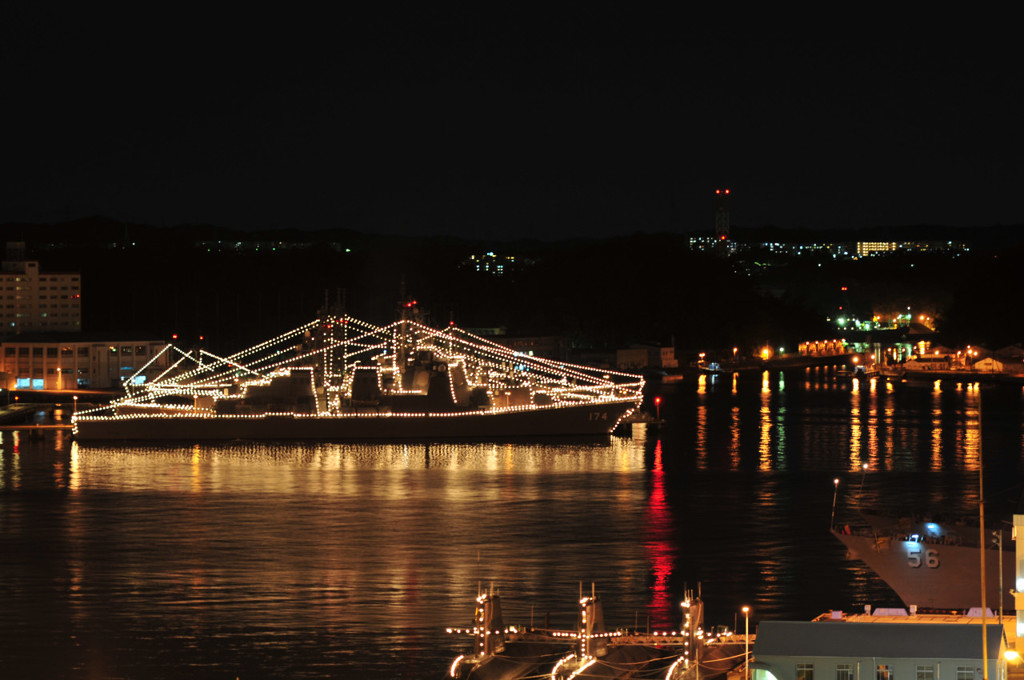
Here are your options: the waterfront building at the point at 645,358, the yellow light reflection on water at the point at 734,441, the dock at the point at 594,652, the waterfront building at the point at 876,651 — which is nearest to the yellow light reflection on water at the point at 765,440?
the yellow light reflection on water at the point at 734,441

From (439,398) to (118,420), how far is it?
19.8 feet

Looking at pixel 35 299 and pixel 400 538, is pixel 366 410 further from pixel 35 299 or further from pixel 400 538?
pixel 35 299

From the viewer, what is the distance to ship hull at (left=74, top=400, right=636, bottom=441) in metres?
25.0

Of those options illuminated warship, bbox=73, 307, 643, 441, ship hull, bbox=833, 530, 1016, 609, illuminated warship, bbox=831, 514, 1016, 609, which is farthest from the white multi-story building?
ship hull, bbox=833, 530, 1016, 609

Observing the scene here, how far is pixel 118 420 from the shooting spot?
970 inches

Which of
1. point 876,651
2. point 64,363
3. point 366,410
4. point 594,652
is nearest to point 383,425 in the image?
point 366,410

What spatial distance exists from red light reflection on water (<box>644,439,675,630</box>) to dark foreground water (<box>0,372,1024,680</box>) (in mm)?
38

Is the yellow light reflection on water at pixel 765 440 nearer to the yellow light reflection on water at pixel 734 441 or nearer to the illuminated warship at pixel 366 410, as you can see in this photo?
the yellow light reflection on water at pixel 734 441

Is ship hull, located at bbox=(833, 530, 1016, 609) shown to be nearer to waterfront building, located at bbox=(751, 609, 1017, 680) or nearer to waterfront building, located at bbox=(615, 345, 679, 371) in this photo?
waterfront building, located at bbox=(751, 609, 1017, 680)

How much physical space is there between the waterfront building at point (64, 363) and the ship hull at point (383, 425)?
27.8 ft

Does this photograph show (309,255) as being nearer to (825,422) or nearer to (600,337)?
(600,337)

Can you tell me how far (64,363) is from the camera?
33.5 m

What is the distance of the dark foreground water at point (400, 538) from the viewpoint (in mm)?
9766

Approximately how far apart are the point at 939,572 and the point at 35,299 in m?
35.0
